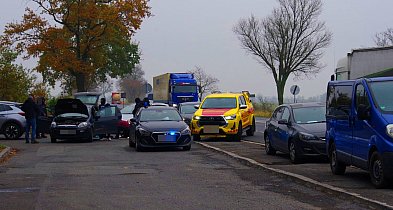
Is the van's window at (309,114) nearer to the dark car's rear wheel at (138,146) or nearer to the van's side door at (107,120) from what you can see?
the dark car's rear wheel at (138,146)

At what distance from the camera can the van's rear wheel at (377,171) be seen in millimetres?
11250

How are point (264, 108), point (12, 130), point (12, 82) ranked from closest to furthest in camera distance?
point (12, 130) < point (12, 82) < point (264, 108)

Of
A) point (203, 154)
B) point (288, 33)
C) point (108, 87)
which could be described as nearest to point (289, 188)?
point (203, 154)

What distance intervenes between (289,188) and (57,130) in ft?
52.3

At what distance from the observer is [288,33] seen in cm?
7294

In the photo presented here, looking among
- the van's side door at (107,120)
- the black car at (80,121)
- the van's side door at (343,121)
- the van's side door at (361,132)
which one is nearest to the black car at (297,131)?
the van's side door at (343,121)

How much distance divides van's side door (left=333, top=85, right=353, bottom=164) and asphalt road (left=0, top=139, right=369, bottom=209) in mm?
1146

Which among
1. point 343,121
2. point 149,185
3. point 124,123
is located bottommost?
point 149,185

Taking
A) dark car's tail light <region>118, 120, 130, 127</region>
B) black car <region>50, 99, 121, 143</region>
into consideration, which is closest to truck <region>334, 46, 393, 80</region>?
black car <region>50, 99, 121, 143</region>

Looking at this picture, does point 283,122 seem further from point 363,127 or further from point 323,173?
point 363,127

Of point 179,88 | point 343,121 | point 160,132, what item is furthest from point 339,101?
point 179,88

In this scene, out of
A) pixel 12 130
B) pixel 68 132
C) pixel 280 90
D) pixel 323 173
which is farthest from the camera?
pixel 280 90

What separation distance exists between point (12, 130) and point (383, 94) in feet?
66.7

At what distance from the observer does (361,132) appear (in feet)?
39.6
